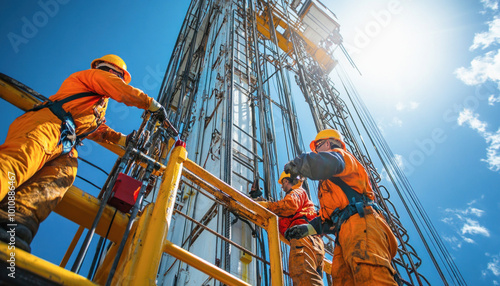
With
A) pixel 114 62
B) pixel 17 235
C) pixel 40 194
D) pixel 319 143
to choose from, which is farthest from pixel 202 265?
pixel 114 62

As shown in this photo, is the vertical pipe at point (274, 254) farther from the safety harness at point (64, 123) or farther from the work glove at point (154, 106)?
the safety harness at point (64, 123)

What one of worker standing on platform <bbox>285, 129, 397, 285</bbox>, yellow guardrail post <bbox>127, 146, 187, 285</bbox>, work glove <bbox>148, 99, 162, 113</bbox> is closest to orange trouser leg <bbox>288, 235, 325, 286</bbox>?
worker standing on platform <bbox>285, 129, 397, 285</bbox>

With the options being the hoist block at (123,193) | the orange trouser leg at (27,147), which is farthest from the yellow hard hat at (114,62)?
the hoist block at (123,193)

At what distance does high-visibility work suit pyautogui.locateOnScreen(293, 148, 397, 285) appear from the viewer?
6.00ft

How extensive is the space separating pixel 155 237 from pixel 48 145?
37.5 inches

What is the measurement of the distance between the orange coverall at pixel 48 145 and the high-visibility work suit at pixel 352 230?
5.48ft

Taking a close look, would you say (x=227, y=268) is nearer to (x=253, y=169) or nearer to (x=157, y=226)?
(x=157, y=226)

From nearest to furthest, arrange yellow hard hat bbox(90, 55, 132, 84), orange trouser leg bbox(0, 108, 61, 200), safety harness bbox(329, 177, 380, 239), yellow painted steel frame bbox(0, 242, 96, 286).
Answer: yellow painted steel frame bbox(0, 242, 96, 286), orange trouser leg bbox(0, 108, 61, 200), safety harness bbox(329, 177, 380, 239), yellow hard hat bbox(90, 55, 132, 84)

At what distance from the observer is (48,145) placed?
5.73ft

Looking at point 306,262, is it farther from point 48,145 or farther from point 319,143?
point 48,145

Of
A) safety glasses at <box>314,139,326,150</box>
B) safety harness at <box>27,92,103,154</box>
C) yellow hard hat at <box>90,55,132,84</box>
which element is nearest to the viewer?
safety harness at <box>27,92,103,154</box>

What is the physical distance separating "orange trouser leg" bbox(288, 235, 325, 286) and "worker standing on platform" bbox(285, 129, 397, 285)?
0.76 feet

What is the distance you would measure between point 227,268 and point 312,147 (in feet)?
5.27

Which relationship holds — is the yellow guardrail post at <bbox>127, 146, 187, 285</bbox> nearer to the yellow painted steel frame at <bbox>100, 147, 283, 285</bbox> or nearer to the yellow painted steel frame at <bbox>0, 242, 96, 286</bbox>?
the yellow painted steel frame at <bbox>100, 147, 283, 285</bbox>
